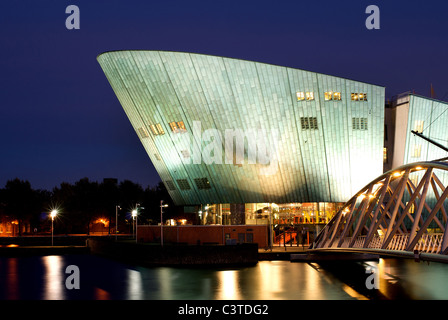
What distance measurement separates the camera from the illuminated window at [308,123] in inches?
2280

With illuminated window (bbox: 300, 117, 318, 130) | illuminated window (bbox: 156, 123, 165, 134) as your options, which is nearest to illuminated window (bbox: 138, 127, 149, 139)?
illuminated window (bbox: 156, 123, 165, 134)

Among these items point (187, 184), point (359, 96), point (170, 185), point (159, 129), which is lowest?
point (170, 185)

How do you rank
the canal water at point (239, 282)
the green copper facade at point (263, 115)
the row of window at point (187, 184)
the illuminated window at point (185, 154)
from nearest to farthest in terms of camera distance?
the canal water at point (239, 282) → the green copper facade at point (263, 115) → the illuminated window at point (185, 154) → the row of window at point (187, 184)

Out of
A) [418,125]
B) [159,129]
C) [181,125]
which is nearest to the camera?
[418,125]

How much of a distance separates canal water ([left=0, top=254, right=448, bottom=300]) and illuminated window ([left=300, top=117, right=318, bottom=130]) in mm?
13969

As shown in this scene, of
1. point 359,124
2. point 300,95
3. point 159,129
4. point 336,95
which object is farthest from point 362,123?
point 159,129

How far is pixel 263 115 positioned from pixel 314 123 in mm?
5318

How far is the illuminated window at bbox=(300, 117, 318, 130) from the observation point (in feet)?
190

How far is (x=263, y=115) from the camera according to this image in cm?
5756

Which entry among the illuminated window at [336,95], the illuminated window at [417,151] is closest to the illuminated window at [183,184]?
the illuminated window at [336,95]

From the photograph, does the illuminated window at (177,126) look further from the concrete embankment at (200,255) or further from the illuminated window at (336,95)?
the illuminated window at (336,95)

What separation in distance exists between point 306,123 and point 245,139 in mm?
6431

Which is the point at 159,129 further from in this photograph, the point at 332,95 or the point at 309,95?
the point at 332,95
